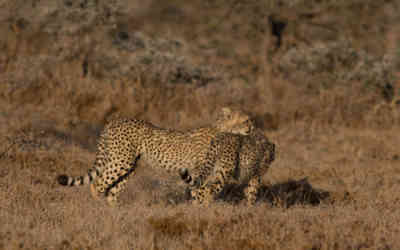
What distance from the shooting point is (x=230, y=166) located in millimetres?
5527

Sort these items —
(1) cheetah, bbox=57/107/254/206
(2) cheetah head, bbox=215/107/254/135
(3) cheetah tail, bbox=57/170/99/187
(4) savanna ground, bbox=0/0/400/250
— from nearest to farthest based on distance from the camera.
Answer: (4) savanna ground, bbox=0/0/400/250
(3) cheetah tail, bbox=57/170/99/187
(1) cheetah, bbox=57/107/254/206
(2) cheetah head, bbox=215/107/254/135

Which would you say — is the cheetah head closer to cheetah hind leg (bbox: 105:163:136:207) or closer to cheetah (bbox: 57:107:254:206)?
cheetah (bbox: 57:107:254:206)

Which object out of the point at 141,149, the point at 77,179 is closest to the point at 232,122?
the point at 141,149

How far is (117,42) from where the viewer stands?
1312cm

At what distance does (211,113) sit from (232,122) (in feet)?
13.8

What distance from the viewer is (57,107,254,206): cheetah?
562 centimetres

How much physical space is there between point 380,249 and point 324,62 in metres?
8.85

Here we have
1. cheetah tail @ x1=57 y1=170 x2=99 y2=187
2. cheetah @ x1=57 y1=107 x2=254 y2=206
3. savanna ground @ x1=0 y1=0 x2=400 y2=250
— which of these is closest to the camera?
savanna ground @ x1=0 y1=0 x2=400 y2=250

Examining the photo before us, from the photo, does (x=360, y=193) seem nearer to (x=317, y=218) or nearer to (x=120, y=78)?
(x=317, y=218)

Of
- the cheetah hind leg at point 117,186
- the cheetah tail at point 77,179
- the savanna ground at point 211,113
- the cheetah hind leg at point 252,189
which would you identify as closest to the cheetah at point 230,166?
the cheetah hind leg at point 252,189

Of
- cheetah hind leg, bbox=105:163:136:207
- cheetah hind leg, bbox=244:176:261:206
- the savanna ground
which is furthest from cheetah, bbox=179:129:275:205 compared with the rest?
cheetah hind leg, bbox=105:163:136:207

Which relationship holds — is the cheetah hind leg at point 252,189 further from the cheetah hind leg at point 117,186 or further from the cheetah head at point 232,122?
the cheetah hind leg at point 117,186

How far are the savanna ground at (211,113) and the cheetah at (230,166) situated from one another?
22 centimetres

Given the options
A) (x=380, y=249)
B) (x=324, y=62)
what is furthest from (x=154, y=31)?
(x=380, y=249)
